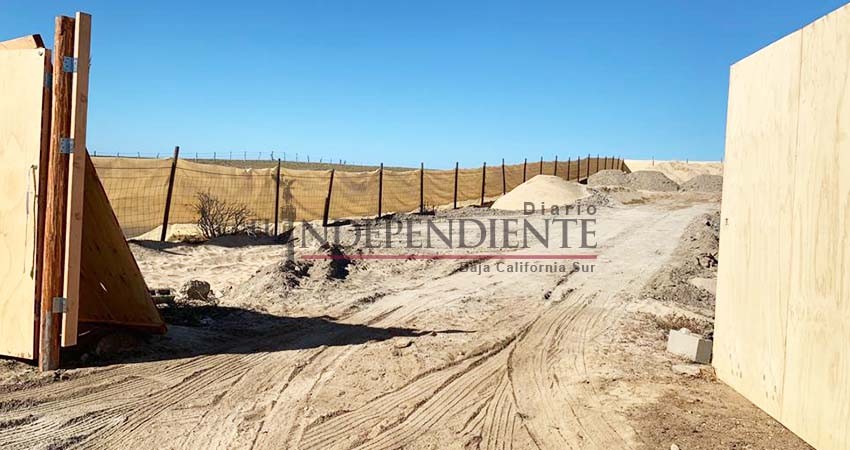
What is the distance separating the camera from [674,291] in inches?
369

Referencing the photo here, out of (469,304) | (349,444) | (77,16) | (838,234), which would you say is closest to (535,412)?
(349,444)

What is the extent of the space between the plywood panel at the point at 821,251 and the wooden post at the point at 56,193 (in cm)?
534

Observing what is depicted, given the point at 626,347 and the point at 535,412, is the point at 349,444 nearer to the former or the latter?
the point at 535,412

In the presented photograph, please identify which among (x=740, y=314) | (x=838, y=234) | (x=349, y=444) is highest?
(x=838, y=234)

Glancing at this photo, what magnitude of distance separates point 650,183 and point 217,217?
93.9 ft

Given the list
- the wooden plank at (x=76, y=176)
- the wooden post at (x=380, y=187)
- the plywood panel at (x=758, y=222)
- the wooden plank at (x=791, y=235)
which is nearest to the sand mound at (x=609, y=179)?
the wooden post at (x=380, y=187)

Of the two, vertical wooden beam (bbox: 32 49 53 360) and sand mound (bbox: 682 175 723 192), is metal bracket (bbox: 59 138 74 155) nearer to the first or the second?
vertical wooden beam (bbox: 32 49 53 360)

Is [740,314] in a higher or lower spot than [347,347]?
higher

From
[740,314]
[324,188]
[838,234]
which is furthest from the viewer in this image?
[324,188]

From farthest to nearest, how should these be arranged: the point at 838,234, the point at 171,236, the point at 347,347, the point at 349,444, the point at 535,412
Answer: the point at 171,236
the point at 347,347
the point at 535,412
the point at 349,444
the point at 838,234

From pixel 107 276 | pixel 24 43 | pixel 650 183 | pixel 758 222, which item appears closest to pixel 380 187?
pixel 107 276

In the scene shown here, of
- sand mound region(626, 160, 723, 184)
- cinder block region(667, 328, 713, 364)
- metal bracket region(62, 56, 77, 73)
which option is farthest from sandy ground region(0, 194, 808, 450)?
sand mound region(626, 160, 723, 184)

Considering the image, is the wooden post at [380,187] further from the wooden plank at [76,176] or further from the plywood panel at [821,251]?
the plywood panel at [821,251]

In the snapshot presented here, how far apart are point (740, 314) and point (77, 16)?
18.7 ft
